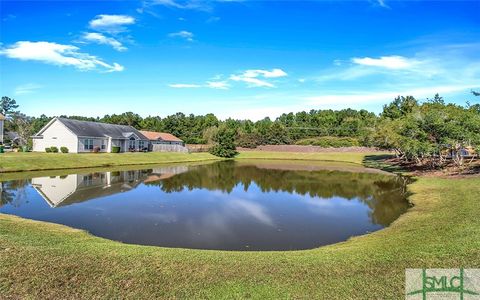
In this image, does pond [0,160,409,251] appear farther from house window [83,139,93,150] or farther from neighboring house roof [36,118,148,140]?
neighboring house roof [36,118,148,140]

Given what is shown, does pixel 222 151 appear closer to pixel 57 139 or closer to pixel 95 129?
pixel 95 129

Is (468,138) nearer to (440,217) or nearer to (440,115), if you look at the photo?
(440,115)

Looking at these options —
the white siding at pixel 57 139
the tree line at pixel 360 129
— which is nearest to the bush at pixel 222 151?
the tree line at pixel 360 129

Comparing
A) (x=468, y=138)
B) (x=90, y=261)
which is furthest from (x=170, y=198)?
(x=468, y=138)

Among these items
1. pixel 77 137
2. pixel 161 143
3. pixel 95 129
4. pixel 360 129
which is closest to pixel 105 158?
pixel 77 137

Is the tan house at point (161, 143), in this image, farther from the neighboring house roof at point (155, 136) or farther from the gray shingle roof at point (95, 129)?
the gray shingle roof at point (95, 129)

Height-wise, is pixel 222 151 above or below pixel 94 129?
below

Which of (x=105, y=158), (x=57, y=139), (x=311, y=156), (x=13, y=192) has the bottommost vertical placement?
(x=13, y=192)

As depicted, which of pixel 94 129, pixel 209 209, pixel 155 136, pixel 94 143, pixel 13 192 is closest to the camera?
pixel 209 209

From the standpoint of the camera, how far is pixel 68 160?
42.5 meters

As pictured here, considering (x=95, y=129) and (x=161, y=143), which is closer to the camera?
(x=95, y=129)

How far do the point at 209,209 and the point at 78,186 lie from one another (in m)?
13.2

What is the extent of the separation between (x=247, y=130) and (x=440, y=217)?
304ft

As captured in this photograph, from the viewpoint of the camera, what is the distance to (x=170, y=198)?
78.8ft
